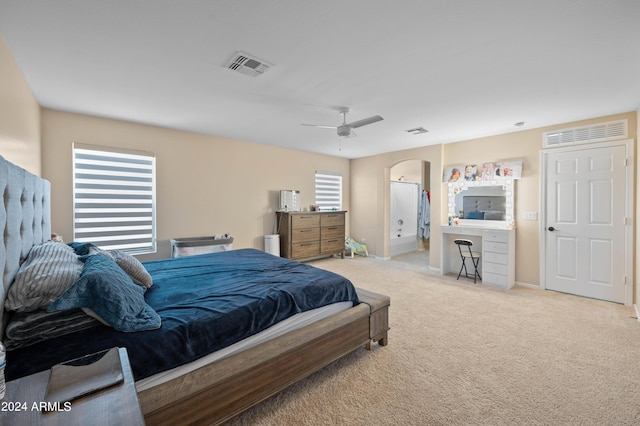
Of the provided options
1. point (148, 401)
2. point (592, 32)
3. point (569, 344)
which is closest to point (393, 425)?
point (148, 401)

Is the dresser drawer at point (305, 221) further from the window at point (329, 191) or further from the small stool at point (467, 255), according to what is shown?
the small stool at point (467, 255)

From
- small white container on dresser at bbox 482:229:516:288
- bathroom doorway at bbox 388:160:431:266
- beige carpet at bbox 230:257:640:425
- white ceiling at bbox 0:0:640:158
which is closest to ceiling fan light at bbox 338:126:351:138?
white ceiling at bbox 0:0:640:158

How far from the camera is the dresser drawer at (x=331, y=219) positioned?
6.11 metres

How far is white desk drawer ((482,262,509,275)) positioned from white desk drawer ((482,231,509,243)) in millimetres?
393

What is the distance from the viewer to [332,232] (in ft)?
20.6

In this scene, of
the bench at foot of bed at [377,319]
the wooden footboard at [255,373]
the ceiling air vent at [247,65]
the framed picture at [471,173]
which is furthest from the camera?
the framed picture at [471,173]

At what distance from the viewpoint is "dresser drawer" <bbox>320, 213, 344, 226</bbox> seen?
6.11 m

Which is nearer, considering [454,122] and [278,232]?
[454,122]

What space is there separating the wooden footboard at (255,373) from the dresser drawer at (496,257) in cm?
299

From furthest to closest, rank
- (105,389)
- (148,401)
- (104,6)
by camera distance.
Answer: (104,6), (148,401), (105,389)

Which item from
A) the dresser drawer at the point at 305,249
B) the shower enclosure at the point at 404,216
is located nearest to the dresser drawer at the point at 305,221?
the dresser drawer at the point at 305,249

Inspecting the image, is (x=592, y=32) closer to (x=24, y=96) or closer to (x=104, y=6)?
(x=104, y=6)

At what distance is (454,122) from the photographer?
A: 3.96 m

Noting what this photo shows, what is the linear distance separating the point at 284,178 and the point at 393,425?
16.0ft
